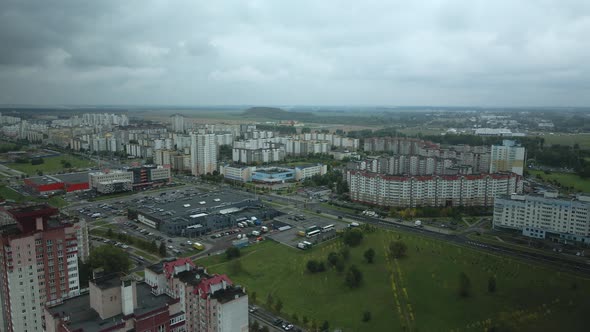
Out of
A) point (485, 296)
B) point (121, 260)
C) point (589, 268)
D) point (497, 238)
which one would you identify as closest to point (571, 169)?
point (497, 238)

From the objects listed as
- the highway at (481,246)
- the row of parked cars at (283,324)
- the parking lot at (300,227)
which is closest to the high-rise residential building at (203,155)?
the parking lot at (300,227)

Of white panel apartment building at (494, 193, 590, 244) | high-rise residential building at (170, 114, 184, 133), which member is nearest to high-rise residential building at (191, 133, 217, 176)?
white panel apartment building at (494, 193, 590, 244)

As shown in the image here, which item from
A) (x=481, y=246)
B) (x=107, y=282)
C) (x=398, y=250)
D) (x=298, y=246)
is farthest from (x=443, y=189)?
(x=107, y=282)

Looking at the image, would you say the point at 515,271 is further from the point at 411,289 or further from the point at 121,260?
the point at 121,260

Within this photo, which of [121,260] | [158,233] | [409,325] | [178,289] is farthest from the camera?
[158,233]

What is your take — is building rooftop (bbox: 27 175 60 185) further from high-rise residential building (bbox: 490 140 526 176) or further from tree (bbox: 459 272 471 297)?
high-rise residential building (bbox: 490 140 526 176)

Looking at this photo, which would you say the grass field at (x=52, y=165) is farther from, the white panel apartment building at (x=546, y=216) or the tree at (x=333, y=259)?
the white panel apartment building at (x=546, y=216)
